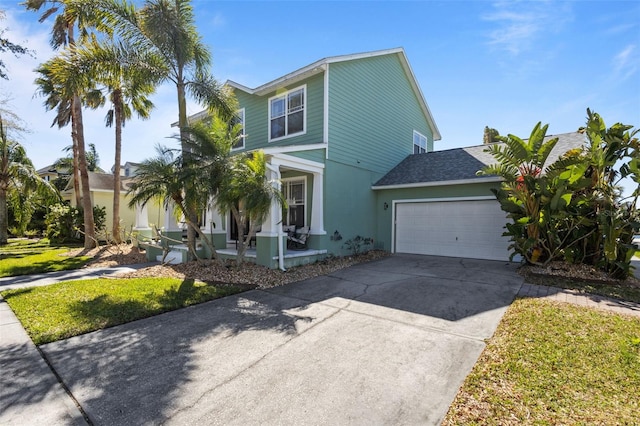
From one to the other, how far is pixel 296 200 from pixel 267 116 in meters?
3.78

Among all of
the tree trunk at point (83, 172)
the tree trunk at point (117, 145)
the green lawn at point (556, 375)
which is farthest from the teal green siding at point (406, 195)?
the tree trunk at point (83, 172)

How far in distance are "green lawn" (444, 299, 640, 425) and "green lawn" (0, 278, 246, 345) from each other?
16.5 ft

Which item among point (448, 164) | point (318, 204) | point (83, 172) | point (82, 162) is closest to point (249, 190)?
point (318, 204)

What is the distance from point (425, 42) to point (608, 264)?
27.0 ft

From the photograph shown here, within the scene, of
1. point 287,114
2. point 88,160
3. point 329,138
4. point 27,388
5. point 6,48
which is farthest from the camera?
point 88,160

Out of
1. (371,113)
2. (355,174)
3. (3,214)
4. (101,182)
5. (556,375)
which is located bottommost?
(556,375)

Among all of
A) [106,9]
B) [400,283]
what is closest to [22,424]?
[400,283]

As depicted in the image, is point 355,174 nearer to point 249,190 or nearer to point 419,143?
point 249,190

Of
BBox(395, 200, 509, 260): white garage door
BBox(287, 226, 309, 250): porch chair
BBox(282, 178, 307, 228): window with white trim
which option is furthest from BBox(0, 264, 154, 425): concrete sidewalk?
BBox(395, 200, 509, 260): white garage door

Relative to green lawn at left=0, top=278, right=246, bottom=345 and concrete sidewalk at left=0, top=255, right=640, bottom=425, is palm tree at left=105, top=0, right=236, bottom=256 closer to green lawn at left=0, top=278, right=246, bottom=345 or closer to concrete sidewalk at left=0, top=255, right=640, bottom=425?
green lawn at left=0, top=278, right=246, bottom=345

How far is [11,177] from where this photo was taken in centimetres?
1702

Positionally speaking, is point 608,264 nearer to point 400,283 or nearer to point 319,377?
point 400,283

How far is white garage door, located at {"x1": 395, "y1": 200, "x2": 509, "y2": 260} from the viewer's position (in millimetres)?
10180

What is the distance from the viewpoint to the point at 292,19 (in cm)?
940
